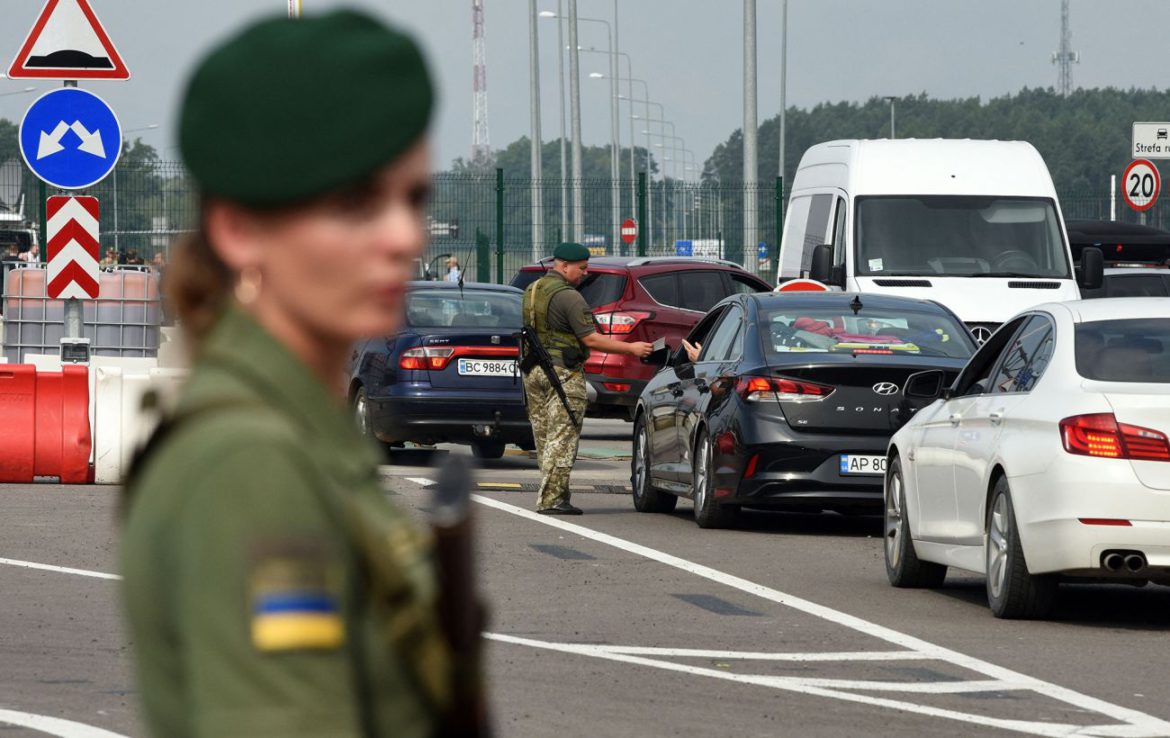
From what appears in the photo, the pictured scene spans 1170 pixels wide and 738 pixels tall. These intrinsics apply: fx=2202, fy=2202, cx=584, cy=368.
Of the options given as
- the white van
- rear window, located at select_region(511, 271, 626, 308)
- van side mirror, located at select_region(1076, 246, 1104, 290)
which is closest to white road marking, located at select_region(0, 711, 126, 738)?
the white van

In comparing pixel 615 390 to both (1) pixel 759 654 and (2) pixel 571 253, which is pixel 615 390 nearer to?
(2) pixel 571 253

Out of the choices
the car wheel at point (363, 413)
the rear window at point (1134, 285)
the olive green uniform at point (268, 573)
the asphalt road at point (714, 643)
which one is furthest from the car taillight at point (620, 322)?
the olive green uniform at point (268, 573)

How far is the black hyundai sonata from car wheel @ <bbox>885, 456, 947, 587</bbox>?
85cm

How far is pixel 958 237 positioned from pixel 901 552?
939 centimetres

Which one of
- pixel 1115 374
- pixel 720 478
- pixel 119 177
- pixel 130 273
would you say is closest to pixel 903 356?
pixel 720 478

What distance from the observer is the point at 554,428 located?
1502 cm

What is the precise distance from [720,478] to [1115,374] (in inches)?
181

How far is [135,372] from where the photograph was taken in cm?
1698

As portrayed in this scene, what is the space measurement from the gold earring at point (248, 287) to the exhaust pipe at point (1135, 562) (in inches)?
314

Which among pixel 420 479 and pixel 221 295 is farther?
pixel 420 479

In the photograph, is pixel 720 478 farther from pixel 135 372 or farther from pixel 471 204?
pixel 471 204

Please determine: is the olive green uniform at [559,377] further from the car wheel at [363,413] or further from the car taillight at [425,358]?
the car wheel at [363,413]

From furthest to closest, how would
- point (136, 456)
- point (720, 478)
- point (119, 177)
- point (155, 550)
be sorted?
point (119, 177) → point (720, 478) → point (136, 456) → point (155, 550)

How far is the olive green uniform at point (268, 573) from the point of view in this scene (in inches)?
59.4
